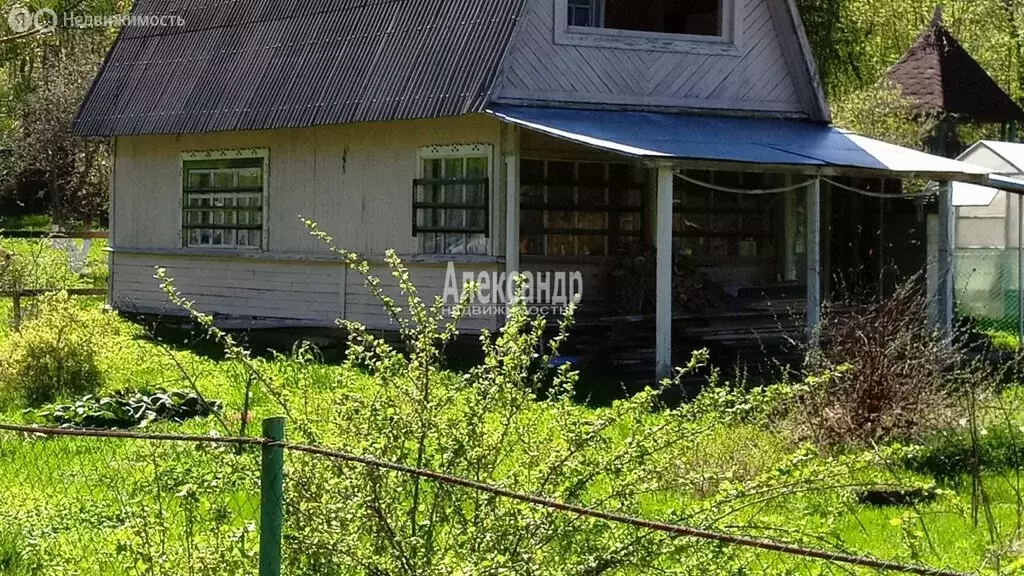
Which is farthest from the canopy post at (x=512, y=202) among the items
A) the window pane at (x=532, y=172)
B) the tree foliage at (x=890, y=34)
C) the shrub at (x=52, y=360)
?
the tree foliage at (x=890, y=34)

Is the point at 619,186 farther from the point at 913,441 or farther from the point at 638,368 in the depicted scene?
the point at 913,441

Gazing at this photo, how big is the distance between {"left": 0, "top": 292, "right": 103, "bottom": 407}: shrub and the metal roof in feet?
15.6

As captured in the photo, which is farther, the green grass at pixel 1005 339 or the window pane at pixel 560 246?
the green grass at pixel 1005 339

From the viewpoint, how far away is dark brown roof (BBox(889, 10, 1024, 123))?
3138 cm

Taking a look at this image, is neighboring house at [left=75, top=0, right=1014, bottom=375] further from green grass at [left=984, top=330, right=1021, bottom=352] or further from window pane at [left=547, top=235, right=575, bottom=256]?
green grass at [left=984, top=330, right=1021, bottom=352]

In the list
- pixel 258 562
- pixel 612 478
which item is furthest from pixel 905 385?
pixel 258 562

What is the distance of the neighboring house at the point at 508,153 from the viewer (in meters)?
16.1

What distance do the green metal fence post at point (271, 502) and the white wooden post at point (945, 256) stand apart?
11154 millimetres

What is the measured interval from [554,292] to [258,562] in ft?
38.6

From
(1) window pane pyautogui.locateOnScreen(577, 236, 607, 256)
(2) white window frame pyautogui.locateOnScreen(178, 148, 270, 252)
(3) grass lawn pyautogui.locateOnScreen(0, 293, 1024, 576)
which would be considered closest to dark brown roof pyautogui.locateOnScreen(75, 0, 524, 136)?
(2) white window frame pyautogui.locateOnScreen(178, 148, 270, 252)

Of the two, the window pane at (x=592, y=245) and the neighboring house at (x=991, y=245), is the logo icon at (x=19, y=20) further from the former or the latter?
the neighboring house at (x=991, y=245)

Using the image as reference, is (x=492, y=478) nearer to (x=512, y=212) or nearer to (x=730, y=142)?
(x=512, y=212)

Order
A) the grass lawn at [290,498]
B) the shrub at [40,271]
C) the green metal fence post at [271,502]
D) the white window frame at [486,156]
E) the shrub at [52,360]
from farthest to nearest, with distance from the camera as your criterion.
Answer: the shrub at [40,271] < the white window frame at [486,156] < the shrub at [52,360] < the grass lawn at [290,498] < the green metal fence post at [271,502]

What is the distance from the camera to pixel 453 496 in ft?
18.7
